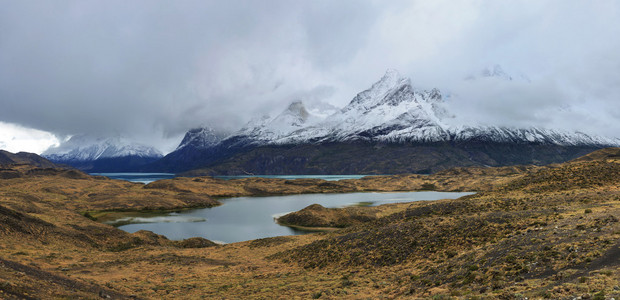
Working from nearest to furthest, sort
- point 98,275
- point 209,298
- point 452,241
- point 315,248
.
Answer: point 209,298, point 452,241, point 98,275, point 315,248

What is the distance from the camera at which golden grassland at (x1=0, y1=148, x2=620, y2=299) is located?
1780 centimetres

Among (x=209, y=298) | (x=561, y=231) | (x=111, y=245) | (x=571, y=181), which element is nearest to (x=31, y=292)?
(x=209, y=298)

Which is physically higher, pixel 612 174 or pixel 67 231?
pixel 612 174

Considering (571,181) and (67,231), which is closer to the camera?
(571,181)

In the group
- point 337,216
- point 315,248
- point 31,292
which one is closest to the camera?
point 31,292

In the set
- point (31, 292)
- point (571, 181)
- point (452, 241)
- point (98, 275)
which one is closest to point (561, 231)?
point (452, 241)

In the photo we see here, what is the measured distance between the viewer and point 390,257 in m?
30.2

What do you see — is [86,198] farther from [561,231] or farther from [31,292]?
[561,231]

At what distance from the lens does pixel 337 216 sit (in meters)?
82.3

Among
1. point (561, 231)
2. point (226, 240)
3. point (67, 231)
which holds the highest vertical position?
point (561, 231)

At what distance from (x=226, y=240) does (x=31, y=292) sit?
1927 inches

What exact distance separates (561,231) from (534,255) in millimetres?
4867

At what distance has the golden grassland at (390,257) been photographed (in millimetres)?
17797

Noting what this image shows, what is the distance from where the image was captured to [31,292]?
16.8m
